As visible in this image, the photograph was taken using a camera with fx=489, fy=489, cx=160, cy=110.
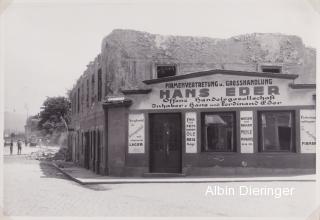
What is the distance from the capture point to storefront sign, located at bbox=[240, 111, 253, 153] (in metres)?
14.1

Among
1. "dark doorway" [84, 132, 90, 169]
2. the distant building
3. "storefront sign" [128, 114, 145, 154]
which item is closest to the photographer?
the distant building

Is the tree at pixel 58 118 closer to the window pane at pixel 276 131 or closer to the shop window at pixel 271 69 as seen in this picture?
the shop window at pixel 271 69

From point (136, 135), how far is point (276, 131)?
162 inches

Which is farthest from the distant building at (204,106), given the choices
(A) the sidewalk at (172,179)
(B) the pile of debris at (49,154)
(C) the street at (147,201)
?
(B) the pile of debris at (49,154)

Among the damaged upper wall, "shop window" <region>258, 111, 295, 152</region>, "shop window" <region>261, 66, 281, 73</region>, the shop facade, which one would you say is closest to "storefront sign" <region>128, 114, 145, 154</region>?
the shop facade

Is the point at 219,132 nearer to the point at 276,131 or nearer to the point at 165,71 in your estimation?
the point at 276,131

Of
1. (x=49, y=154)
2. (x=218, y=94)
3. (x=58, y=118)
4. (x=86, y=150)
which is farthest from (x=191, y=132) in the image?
(x=49, y=154)

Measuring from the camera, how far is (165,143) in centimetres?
1465

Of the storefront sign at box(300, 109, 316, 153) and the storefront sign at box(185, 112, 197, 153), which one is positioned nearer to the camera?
the storefront sign at box(300, 109, 316, 153)

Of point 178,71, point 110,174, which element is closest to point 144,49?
point 178,71

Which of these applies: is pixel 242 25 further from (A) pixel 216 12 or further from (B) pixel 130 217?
(B) pixel 130 217

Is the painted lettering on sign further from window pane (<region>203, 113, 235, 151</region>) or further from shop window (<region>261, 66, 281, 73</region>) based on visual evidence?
shop window (<region>261, 66, 281, 73</region>)

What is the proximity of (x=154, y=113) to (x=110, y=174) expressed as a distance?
2399mm

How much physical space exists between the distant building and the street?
2317 millimetres
